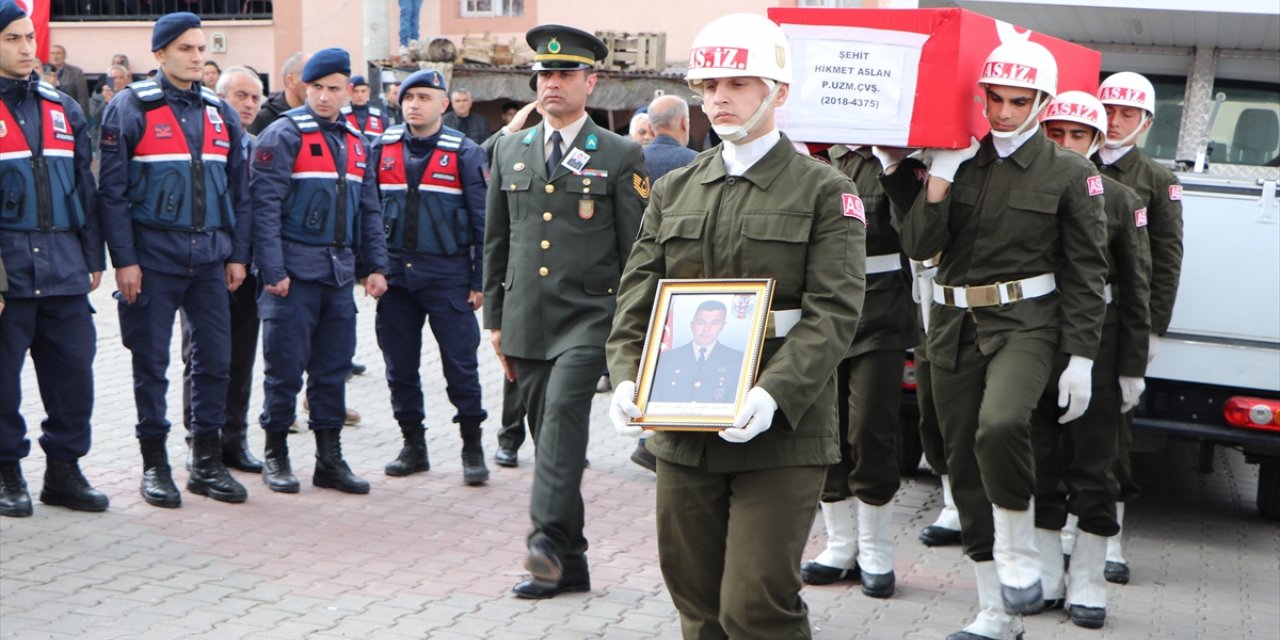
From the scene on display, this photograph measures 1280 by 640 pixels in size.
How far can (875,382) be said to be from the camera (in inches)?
251

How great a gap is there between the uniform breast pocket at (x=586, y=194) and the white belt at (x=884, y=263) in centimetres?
113

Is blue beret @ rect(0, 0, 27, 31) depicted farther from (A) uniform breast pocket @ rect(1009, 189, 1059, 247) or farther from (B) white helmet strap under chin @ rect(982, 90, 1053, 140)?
(A) uniform breast pocket @ rect(1009, 189, 1059, 247)

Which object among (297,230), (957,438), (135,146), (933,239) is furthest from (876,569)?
(135,146)

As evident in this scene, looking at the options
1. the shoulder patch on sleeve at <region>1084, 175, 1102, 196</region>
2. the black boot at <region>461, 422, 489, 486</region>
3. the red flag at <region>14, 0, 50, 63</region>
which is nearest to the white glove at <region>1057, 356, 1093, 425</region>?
the shoulder patch on sleeve at <region>1084, 175, 1102, 196</region>

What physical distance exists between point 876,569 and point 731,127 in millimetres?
2831

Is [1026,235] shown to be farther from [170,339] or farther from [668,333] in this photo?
[170,339]

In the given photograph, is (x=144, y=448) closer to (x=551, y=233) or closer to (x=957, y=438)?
(x=551, y=233)

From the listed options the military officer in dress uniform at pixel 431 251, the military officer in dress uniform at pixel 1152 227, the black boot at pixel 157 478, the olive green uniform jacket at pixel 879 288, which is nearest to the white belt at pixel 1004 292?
the olive green uniform jacket at pixel 879 288

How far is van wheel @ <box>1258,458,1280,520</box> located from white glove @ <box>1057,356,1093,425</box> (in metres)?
2.86

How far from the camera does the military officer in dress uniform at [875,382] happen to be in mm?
6375

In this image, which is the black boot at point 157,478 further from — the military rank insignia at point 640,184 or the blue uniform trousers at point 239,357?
the military rank insignia at point 640,184

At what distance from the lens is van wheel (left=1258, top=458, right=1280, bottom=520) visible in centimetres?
820

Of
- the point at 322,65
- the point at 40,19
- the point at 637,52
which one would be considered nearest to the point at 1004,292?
the point at 322,65

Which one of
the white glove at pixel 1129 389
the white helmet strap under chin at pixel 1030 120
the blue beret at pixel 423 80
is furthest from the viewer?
the blue beret at pixel 423 80
